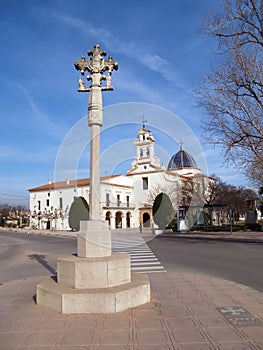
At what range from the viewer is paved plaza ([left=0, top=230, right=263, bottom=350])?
4.14m

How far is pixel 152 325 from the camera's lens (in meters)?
4.83

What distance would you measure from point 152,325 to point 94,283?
146 cm

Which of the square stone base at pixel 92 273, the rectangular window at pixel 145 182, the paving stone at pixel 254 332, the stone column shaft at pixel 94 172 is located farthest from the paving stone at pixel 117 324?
the rectangular window at pixel 145 182

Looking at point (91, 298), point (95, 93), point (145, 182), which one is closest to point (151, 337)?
point (91, 298)

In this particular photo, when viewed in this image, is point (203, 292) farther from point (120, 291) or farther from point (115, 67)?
point (115, 67)

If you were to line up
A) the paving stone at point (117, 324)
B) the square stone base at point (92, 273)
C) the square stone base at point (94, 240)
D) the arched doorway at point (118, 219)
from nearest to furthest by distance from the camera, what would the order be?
the paving stone at point (117, 324) → the square stone base at point (92, 273) → the square stone base at point (94, 240) → the arched doorway at point (118, 219)

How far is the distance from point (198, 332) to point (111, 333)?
4.09 feet

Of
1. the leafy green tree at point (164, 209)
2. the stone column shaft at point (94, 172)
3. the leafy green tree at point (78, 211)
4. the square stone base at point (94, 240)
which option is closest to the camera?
the square stone base at point (94, 240)

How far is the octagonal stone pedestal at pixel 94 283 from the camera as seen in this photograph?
5449 millimetres

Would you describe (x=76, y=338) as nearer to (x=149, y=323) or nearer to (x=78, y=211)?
(x=149, y=323)

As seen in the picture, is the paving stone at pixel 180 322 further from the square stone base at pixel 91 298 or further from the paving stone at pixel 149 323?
the square stone base at pixel 91 298

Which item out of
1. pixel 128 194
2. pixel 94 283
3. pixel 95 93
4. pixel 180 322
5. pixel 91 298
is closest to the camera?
pixel 180 322

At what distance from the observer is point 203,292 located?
23.0 feet

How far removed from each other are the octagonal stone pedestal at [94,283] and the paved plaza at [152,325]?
6.4 inches
